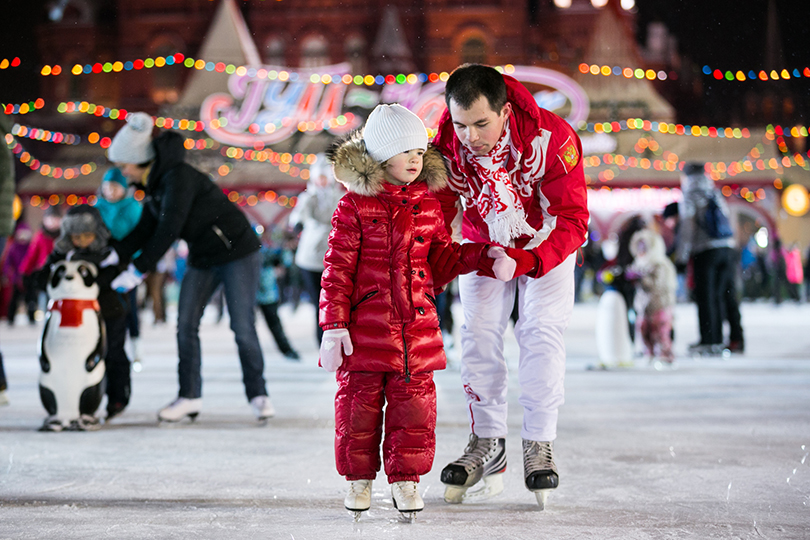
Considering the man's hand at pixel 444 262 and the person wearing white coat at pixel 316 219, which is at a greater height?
the person wearing white coat at pixel 316 219

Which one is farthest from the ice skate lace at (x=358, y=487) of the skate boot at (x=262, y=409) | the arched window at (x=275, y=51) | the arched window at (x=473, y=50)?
the arched window at (x=275, y=51)

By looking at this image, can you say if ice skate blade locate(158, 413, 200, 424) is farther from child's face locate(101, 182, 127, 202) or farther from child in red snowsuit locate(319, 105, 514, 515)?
child in red snowsuit locate(319, 105, 514, 515)

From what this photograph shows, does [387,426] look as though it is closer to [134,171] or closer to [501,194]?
[501,194]

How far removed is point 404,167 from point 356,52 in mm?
Answer: 25045

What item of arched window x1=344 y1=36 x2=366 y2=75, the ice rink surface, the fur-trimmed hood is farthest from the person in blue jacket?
arched window x1=344 y1=36 x2=366 y2=75

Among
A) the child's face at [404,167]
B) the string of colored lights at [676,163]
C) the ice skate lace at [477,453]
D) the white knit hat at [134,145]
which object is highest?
the string of colored lights at [676,163]

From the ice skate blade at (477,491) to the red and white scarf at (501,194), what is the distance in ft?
2.30

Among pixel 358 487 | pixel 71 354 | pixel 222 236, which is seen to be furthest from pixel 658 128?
pixel 358 487

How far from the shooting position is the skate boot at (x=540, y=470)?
82.1 inches

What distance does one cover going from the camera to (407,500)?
6.49ft

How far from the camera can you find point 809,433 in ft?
10.5

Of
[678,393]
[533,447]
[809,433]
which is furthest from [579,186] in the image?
[678,393]

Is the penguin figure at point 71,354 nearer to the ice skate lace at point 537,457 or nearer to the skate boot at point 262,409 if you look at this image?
the skate boot at point 262,409

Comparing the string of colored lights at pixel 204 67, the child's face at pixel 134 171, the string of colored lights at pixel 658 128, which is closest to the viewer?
the child's face at pixel 134 171
